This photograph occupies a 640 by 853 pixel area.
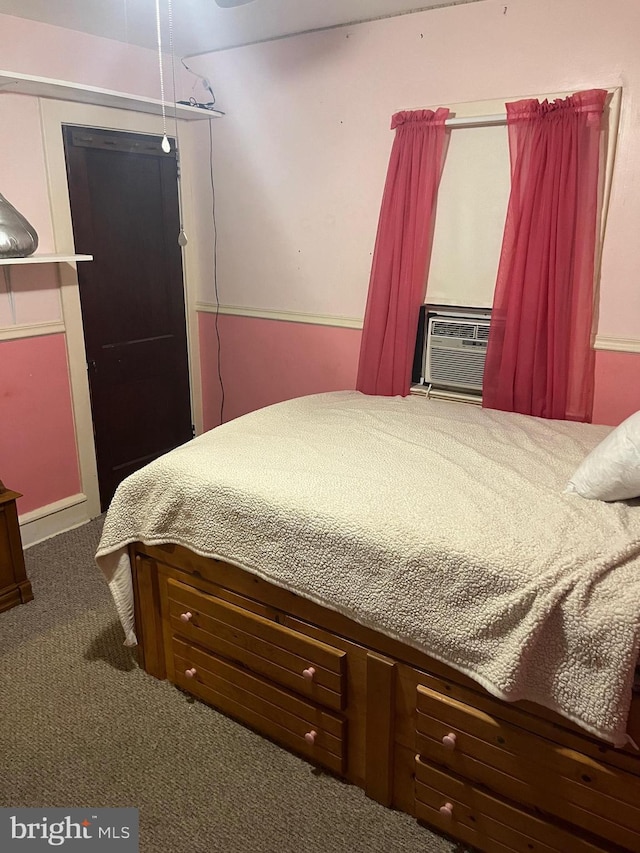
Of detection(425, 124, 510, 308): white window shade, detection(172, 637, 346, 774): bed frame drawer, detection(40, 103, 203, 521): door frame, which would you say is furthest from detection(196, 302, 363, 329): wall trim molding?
detection(172, 637, 346, 774): bed frame drawer

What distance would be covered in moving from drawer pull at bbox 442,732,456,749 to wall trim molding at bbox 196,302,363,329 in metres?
2.05

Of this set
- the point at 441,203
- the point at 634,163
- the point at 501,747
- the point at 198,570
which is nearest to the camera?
the point at 501,747

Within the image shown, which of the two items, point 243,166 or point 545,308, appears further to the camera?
point 243,166

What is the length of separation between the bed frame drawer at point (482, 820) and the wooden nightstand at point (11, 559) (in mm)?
1795

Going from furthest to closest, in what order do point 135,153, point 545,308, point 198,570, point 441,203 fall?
point 135,153, point 441,203, point 545,308, point 198,570

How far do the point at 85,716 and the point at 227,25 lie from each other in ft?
9.62

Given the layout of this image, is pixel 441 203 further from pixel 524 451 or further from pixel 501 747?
pixel 501 747

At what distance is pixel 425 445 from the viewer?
2.15 meters

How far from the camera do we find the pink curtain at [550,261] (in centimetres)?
239

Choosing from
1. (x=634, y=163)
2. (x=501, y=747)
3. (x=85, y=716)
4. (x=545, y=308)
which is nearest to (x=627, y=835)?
(x=501, y=747)

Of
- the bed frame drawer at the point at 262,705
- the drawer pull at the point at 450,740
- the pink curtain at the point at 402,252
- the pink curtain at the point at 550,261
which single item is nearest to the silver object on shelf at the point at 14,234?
the pink curtain at the point at 402,252

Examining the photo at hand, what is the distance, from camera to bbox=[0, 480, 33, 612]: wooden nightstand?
2.52 meters

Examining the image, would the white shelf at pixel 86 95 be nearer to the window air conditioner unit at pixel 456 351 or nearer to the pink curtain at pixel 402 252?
the pink curtain at pixel 402 252

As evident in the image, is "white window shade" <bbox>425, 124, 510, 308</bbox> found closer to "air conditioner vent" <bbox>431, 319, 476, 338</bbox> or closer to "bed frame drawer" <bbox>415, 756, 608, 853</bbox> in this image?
"air conditioner vent" <bbox>431, 319, 476, 338</bbox>
